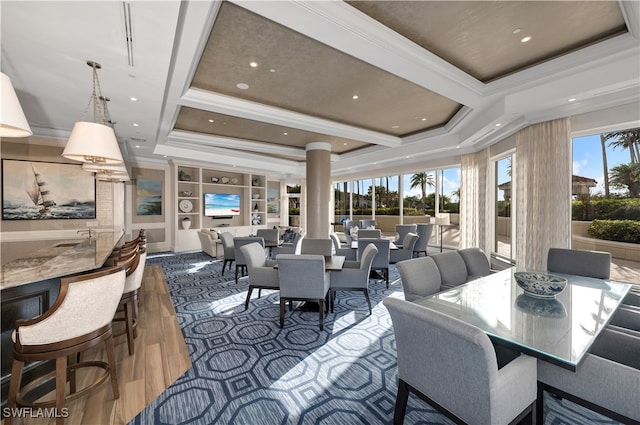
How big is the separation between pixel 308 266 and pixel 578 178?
14.4 feet

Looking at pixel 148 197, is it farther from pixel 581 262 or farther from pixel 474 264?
pixel 581 262

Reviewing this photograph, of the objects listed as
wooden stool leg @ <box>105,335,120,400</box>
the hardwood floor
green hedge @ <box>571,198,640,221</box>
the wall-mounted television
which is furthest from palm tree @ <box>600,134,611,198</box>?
the wall-mounted television

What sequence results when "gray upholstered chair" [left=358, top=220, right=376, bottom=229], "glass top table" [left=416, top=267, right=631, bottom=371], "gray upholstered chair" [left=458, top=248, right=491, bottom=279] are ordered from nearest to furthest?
1. "glass top table" [left=416, top=267, right=631, bottom=371]
2. "gray upholstered chair" [left=458, top=248, right=491, bottom=279]
3. "gray upholstered chair" [left=358, top=220, right=376, bottom=229]

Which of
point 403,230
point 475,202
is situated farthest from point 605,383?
point 403,230

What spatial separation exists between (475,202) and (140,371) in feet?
22.9

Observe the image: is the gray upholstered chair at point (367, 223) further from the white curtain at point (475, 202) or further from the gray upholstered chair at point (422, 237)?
the white curtain at point (475, 202)

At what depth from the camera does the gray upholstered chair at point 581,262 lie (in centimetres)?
290

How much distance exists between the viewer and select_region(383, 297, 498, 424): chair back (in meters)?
1.22

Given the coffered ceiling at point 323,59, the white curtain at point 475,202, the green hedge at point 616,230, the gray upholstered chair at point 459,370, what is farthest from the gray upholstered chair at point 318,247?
the white curtain at point 475,202

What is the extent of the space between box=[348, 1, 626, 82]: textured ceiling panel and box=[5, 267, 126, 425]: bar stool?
2.86 m

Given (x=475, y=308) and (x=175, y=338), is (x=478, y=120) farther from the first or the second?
(x=175, y=338)

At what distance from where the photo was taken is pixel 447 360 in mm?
1354

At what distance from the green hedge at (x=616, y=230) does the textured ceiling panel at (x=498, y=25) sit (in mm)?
2548

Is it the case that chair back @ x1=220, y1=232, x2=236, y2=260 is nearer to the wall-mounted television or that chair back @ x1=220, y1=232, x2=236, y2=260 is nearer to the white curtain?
the wall-mounted television
